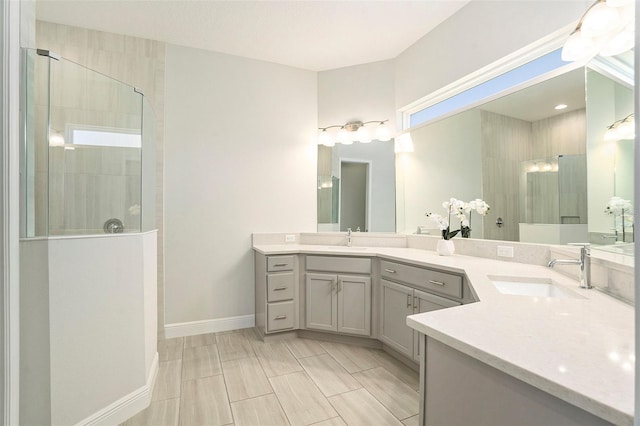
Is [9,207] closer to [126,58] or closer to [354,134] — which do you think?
[126,58]

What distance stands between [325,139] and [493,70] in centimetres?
175

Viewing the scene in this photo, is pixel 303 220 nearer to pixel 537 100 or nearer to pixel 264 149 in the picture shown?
pixel 264 149

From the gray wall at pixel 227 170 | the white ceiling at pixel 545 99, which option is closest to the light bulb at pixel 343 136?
the gray wall at pixel 227 170

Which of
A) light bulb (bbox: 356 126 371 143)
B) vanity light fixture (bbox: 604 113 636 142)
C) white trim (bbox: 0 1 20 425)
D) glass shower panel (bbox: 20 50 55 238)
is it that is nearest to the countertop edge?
vanity light fixture (bbox: 604 113 636 142)

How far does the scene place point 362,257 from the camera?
2.69 meters

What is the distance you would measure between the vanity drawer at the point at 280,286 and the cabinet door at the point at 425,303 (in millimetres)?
1178

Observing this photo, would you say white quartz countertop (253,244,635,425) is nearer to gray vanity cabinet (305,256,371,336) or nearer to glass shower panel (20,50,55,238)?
gray vanity cabinet (305,256,371,336)

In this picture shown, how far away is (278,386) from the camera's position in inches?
81.7

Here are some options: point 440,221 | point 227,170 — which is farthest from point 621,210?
point 227,170

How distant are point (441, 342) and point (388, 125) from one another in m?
2.79

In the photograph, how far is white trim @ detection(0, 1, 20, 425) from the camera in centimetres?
91

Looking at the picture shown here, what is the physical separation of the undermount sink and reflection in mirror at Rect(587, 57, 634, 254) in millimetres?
296

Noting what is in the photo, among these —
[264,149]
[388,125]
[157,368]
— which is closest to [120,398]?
[157,368]

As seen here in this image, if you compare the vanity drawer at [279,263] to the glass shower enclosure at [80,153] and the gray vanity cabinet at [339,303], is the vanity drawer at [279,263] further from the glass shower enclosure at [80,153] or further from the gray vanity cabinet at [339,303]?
the glass shower enclosure at [80,153]
